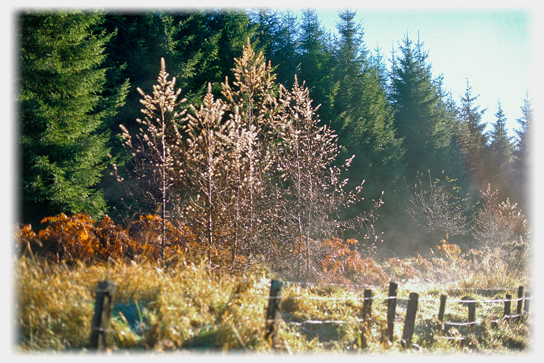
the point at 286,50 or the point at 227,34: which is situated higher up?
the point at 286,50

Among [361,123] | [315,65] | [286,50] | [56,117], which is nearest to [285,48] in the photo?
[286,50]

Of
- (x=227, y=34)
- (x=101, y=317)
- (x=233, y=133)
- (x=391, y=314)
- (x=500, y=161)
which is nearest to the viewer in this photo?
(x=101, y=317)

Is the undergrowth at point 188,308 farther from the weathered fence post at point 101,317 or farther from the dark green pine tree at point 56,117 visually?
the dark green pine tree at point 56,117

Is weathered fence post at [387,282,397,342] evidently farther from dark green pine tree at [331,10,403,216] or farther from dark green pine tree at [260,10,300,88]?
dark green pine tree at [260,10,300,88]

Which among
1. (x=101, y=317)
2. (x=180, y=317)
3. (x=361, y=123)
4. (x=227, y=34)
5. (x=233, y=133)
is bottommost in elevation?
(x=180, y=317)

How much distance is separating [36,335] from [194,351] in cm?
138

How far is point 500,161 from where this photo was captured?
1065 inches

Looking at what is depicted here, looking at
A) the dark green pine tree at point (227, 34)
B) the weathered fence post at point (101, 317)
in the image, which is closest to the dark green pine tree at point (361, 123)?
Result: the dark green pine tree at point (227, 34)

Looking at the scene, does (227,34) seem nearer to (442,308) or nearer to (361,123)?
(361,123)

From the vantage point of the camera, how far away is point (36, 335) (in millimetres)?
3322

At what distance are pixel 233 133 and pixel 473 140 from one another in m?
27.6

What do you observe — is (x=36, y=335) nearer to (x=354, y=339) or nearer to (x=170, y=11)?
(x=354, y=339)

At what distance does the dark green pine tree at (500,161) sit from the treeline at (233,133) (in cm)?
10

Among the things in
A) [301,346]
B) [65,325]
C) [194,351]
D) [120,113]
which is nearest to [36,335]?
[65,325]
